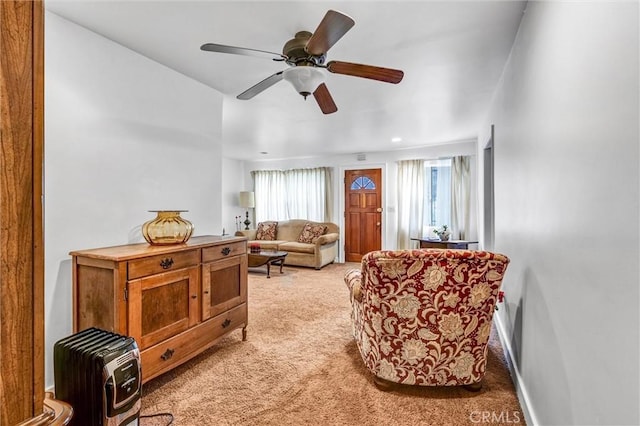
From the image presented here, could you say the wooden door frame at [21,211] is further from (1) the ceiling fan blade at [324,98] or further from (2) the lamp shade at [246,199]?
(2) the lamp shade at [246,199]

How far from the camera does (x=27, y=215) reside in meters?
0.60

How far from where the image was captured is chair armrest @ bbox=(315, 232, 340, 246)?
5.89 meters

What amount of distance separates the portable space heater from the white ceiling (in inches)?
70.1

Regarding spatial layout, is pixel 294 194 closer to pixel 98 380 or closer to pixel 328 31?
pixel 328 31

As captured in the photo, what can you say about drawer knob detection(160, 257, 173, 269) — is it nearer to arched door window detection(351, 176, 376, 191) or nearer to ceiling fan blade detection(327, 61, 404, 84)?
ceiling fan blade detection(327, 61, 404, 84)

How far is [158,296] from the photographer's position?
→ 1946mm

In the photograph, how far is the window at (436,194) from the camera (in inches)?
233

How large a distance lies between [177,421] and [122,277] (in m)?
0.84

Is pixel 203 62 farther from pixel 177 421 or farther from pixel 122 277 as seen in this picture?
pixel 177 421

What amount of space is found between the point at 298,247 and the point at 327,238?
1.88ft

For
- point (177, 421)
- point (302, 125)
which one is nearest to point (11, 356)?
point (177, 421)

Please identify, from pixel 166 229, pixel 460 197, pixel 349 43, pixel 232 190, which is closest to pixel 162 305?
pixel 166 229

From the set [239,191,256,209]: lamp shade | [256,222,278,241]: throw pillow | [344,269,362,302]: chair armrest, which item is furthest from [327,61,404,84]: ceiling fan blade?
[239,191,256,209]: lamp shade

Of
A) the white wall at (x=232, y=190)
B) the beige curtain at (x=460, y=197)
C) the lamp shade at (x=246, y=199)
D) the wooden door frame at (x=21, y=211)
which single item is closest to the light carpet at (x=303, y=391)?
the wooden door frame at (x=21, y=211)
